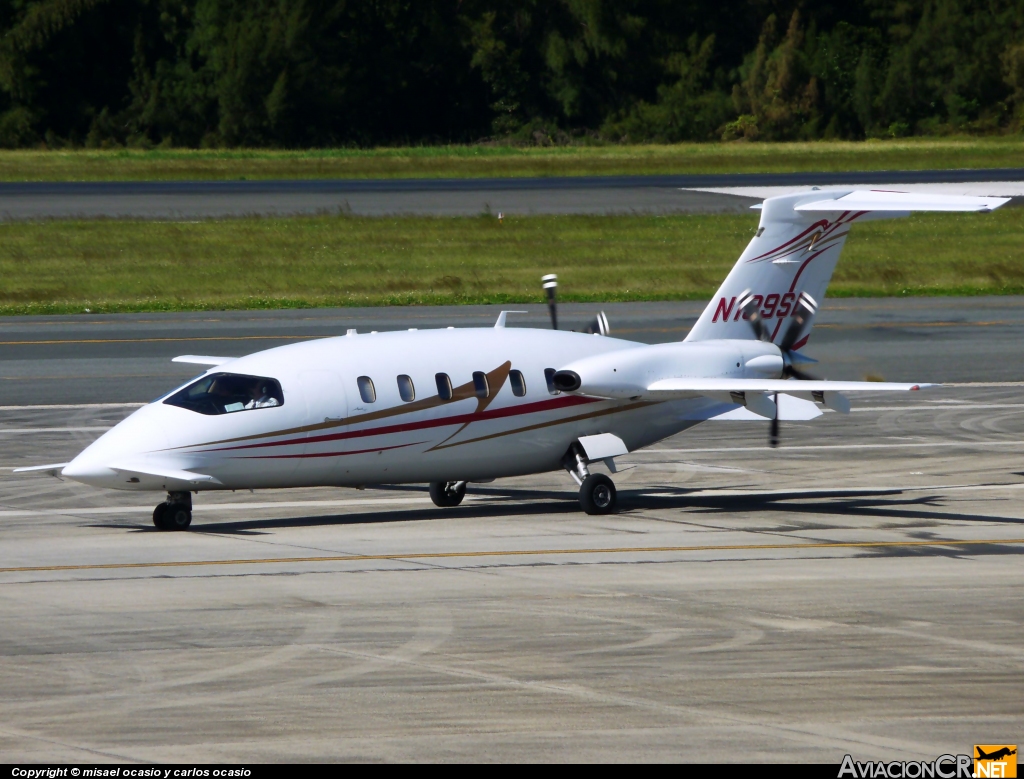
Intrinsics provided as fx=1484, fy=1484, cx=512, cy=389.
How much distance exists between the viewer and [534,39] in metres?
→ 125

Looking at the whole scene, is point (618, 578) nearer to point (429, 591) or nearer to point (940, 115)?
point (429, 591)

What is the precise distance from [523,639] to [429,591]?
8.08 ft

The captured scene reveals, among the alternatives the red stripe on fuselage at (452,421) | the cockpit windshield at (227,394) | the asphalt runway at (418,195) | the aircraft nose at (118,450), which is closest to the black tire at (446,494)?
the red stripe on fuselage at (452,421)

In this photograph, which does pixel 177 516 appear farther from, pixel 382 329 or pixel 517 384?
pixel 382 329

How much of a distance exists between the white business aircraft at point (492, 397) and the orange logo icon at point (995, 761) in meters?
9.38

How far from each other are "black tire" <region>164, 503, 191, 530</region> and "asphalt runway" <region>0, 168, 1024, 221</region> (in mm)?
47559

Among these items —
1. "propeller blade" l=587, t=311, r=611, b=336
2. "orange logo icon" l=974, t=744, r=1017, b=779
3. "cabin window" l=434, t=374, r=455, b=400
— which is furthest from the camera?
"propeller blade" l=587, t=311, r=611, b=336

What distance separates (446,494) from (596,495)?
2.55 metres

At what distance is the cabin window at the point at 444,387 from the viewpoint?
72.6ft

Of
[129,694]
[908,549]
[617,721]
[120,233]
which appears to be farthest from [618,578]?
[120,233]

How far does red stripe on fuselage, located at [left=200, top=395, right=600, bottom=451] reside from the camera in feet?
68.8

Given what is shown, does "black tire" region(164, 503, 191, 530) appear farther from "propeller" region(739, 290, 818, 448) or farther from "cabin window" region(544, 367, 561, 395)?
"propeller" region(739, 290, 818, 448)

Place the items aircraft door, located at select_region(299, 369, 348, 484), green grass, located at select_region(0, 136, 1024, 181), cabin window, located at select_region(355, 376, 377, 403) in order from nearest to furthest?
aircraft door, located at select_region(299, 369, 348, 484) → cabin window, located at select_region(355, 376, 377, 403) → green grass, located at select_region(0, 136, 1024, 181)

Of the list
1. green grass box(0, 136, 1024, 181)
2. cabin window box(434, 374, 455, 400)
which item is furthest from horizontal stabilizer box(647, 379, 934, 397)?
green grass box(0, 136, 1024, 181)
